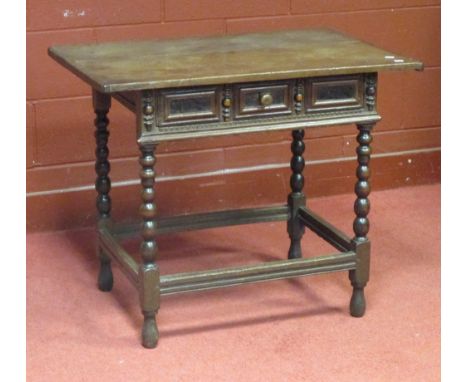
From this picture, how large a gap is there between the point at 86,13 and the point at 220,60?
3.90 feet

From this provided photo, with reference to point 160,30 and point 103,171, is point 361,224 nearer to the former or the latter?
point 103,171

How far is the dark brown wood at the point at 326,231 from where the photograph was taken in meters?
4.80

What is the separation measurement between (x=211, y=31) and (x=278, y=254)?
1.10m

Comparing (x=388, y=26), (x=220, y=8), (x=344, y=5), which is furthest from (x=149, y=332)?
(x=388, y=26)

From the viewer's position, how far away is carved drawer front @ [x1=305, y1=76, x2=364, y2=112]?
4395mm

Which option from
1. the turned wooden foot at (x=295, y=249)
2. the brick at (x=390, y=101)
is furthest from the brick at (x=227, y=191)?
the turned wooden foot at (x=295, y=249)

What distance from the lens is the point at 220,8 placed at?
18.5 feet

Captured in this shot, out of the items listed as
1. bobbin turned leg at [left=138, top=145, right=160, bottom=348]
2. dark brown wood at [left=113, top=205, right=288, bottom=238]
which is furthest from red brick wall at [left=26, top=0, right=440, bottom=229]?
bobbin turned leg at [left=138, top=145, right=160, bottom=348]

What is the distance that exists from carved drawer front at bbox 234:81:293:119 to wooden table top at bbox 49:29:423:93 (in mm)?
65

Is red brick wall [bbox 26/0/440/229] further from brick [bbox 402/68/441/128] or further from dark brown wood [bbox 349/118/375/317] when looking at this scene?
dark brown wood [bbox 349/118/375/317]

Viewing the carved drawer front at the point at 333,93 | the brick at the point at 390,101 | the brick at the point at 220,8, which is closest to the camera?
→ the carved drawer front at the point at 333,93

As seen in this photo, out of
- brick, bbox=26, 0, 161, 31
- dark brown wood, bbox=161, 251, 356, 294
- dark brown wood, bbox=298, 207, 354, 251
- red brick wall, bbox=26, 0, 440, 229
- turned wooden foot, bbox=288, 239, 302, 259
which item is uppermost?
brick, bbox=26, 0, 161, 31

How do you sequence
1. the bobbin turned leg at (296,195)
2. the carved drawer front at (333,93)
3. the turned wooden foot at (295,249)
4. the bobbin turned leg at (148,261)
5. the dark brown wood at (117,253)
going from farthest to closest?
the turned wooden foot at (295,249)
the bobbin turned leg at (296,195)
the dark brown wood at (117,253)
the carved drawer front at (333,93)
the bobbin turned leg at (148,261)

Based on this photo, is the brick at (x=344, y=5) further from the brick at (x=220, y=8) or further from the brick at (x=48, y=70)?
the brick at (x=48, y=70)
